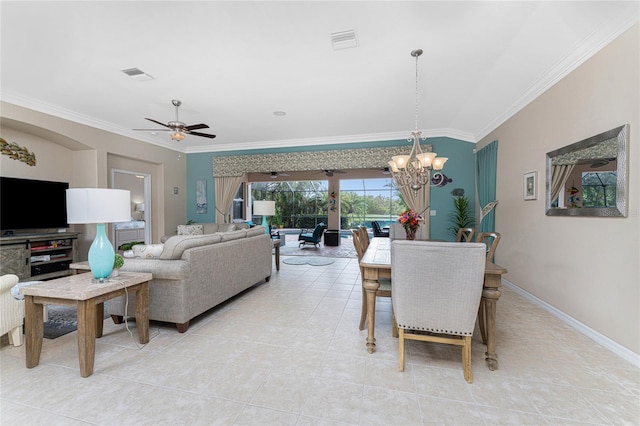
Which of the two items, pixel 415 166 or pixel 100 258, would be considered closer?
pixel 100 258

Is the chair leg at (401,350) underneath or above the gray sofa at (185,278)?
underneath

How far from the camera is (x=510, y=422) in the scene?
1483 millimetres

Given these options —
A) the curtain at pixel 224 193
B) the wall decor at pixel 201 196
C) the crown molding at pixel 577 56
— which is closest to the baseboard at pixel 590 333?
the crown molding at pixel 577 56

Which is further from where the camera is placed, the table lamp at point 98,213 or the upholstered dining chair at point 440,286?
the table lamp at point 98,213

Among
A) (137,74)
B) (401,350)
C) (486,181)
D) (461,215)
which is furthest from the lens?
(461,215)

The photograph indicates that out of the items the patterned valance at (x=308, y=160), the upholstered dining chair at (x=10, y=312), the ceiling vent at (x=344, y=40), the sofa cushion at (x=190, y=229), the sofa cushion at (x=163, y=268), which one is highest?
the ceiling vent at (x=344, y=40)

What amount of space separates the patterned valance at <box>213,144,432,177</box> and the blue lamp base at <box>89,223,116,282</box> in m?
4.66

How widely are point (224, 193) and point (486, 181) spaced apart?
593cm

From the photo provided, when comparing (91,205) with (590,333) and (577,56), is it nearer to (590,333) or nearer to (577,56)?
(590,333)

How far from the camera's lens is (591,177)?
2465 millimetres

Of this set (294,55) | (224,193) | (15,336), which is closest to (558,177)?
(294,55)

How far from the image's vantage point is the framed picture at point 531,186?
132 inches

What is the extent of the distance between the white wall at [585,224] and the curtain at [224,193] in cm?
594

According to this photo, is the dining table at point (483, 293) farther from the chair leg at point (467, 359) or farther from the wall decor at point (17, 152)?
the wall decor at point (17, 152)
